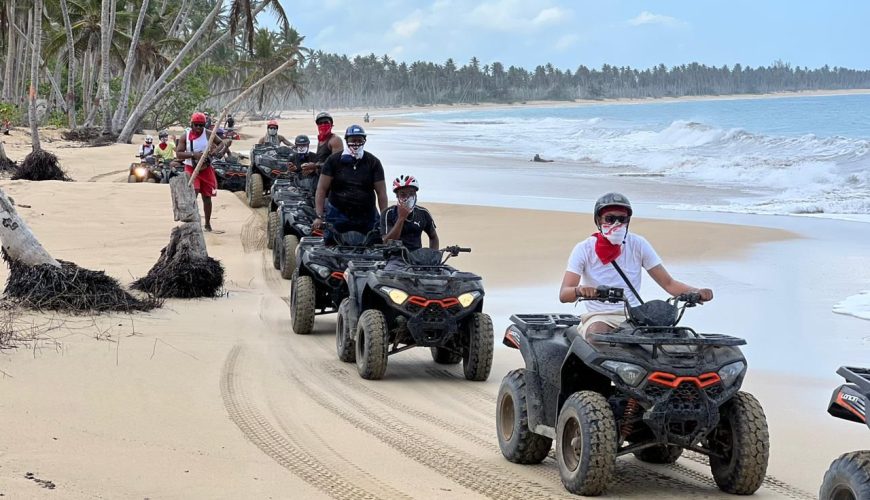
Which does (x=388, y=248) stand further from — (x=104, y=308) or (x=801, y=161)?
(x=801, y=161)

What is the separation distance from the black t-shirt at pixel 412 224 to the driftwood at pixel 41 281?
264 centimetres

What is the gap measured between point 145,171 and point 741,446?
20.5 m

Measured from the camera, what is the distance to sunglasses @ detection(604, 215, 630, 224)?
6.59m

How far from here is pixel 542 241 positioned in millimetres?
18031

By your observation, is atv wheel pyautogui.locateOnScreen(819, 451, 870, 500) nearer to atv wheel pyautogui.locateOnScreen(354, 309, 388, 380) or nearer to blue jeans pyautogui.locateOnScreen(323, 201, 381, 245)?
atv wheel pyautogui.locateOnScreen(354, 309, 388, 380)

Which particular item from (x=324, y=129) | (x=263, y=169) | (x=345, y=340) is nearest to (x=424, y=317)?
(x=345, y=340)

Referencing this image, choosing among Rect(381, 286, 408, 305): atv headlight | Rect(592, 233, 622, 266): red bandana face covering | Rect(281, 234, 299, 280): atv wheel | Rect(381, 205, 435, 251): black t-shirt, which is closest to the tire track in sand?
Rect(381, 286, 408, 305): atv headlight

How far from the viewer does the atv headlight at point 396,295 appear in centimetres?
909

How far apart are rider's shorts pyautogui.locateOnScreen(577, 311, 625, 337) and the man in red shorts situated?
34.3 feet

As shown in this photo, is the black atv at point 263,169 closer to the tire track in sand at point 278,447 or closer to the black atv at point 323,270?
the black atv at point 323,270

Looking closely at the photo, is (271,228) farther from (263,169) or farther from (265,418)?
(265,418)

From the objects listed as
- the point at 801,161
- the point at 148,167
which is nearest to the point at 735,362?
the point at 148,167

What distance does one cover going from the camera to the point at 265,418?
7590 mm

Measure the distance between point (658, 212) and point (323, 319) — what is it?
1191 cm
